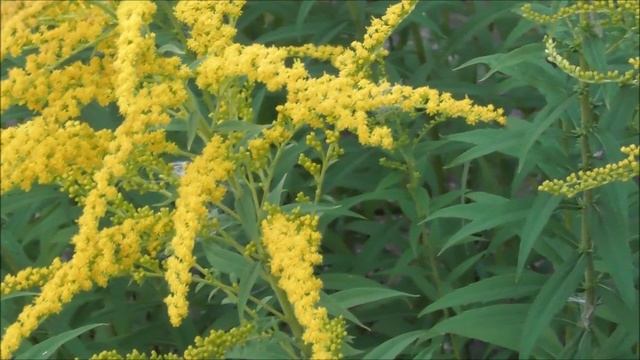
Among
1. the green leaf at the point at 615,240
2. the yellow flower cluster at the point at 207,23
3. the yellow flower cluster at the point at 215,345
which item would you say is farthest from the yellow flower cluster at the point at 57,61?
the green leaf at the point at 615,240

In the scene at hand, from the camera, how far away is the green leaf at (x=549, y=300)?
3490 mm

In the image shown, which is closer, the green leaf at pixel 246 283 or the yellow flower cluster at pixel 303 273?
the yellow flower cluster at pixel 303 273

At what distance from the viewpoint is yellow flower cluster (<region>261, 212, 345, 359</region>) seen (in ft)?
9.56

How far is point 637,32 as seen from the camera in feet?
11.4

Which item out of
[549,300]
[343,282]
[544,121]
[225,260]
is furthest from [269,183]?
[549,300]

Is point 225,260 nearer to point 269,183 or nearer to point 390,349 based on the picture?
point 269,183

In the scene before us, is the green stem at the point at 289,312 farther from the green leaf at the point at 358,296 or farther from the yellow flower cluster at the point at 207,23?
the yellow flower cluster at the point at 207,23

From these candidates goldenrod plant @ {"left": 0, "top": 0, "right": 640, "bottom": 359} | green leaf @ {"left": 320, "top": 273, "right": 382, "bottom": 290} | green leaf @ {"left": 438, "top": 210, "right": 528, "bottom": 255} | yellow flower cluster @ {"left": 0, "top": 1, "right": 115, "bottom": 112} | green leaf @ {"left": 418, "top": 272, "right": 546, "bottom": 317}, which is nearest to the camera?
goldenrod plant @ {"left": 0, "top": 0, "right": 640, "bottom": 359}

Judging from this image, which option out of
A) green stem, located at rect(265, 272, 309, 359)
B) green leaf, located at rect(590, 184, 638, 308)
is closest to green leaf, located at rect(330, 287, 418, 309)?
green stem, located at rect(265, 272, 309, 359)

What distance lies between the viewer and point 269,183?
3.44 meters

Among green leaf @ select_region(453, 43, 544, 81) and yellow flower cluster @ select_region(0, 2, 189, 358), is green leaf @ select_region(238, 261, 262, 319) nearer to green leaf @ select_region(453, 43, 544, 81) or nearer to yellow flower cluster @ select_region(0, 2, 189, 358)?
yellow flower cluster @ select_region(0, 2, 189, 358)

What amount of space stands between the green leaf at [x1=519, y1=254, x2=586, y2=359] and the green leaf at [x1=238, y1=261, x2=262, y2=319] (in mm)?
951

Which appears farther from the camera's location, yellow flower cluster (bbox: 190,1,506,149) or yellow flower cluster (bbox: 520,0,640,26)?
yellow flower cluster (bbox: 520,0,640,26)

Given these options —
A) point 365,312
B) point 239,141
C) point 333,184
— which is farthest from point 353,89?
point 365,312
